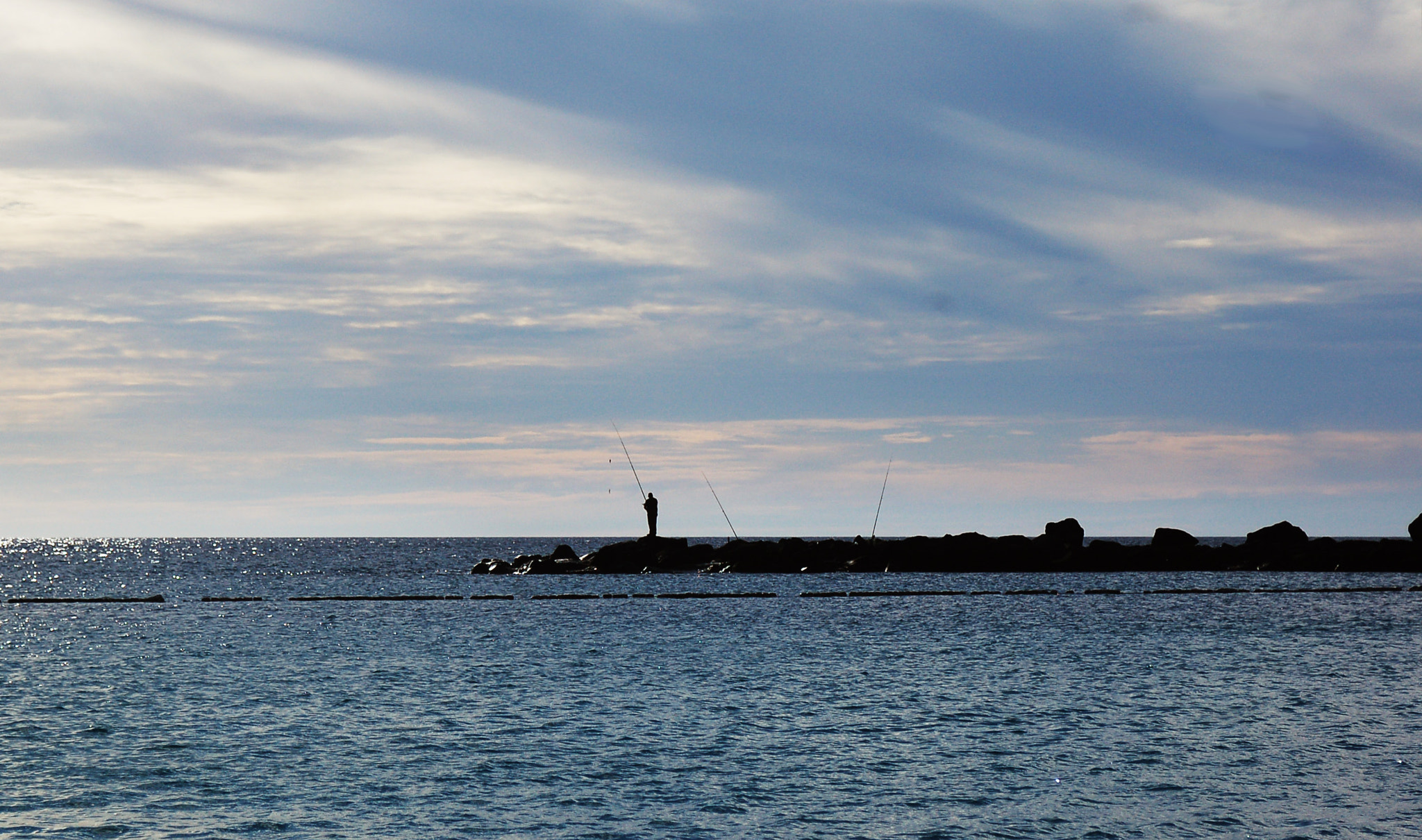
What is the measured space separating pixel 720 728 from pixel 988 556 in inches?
3038

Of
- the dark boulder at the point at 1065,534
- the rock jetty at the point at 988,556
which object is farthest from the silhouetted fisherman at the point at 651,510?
the dark boulder at the point at 1065,534

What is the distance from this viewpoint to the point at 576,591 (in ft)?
256

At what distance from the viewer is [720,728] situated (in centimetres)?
2686

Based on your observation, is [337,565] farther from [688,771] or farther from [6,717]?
[688,771]

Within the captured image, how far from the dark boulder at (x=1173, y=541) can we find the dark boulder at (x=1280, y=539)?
4.74 m

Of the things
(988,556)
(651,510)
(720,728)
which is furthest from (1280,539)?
(720,728)

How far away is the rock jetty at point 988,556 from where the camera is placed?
9800 centimetres

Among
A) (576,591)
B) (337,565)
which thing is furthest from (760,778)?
(337,565)

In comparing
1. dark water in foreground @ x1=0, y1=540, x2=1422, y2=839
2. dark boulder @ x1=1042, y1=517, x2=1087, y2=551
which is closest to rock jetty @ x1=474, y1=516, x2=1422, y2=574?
dark boulder @ x1=1042, y1=517, x2=1087, y2=551

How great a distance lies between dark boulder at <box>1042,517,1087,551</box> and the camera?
4060 inches

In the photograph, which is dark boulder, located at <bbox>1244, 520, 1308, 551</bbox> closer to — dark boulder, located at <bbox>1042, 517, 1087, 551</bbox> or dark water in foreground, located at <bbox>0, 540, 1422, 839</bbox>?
dark boulder, located at <bbox>1042, 517, 1087, 551</bbox>

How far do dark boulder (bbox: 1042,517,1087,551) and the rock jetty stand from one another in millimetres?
84

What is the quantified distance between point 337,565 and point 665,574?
60583 mm

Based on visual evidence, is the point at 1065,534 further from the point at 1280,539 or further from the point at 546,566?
the point at 546,566
